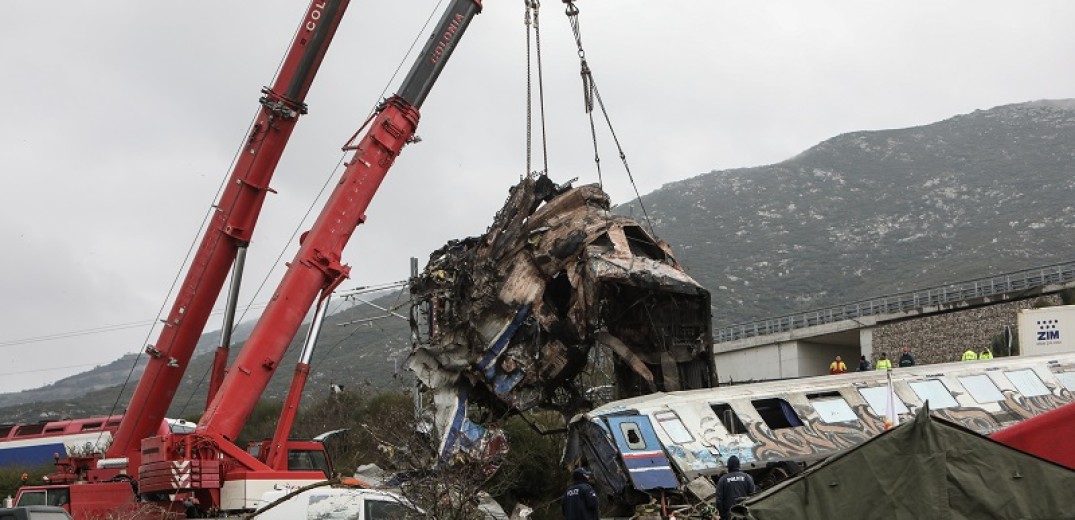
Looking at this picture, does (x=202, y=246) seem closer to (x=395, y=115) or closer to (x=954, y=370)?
(x=395, y=115)

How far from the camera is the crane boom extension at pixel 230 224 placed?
936 inches

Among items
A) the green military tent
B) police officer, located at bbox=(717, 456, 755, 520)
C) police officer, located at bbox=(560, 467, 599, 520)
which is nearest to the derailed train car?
police officer, located at bbox=(717, 456, 755, 520)

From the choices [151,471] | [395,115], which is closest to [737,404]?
[395,115]

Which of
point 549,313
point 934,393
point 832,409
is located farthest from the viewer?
point 549,313

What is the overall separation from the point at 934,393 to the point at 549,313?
309 inches

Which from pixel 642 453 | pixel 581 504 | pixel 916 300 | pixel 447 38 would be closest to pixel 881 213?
pixel 916 300

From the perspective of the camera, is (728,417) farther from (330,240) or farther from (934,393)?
(330,240)

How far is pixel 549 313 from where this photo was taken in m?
23.9

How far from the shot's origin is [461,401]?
78.0ft

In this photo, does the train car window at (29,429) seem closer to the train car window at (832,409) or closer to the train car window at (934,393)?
the train car window at (832,409)

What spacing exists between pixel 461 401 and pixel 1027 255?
10106 centimetres

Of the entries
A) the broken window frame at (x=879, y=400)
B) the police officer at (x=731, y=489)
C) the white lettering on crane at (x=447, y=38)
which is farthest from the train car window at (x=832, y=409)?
the white lettering on crane at (x=447, y=38)

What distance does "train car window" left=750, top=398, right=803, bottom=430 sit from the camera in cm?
2245

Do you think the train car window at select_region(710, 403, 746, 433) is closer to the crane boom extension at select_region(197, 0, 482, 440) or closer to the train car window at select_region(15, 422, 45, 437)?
the crane boom extension at select_region(197, 0, 482, 440)
